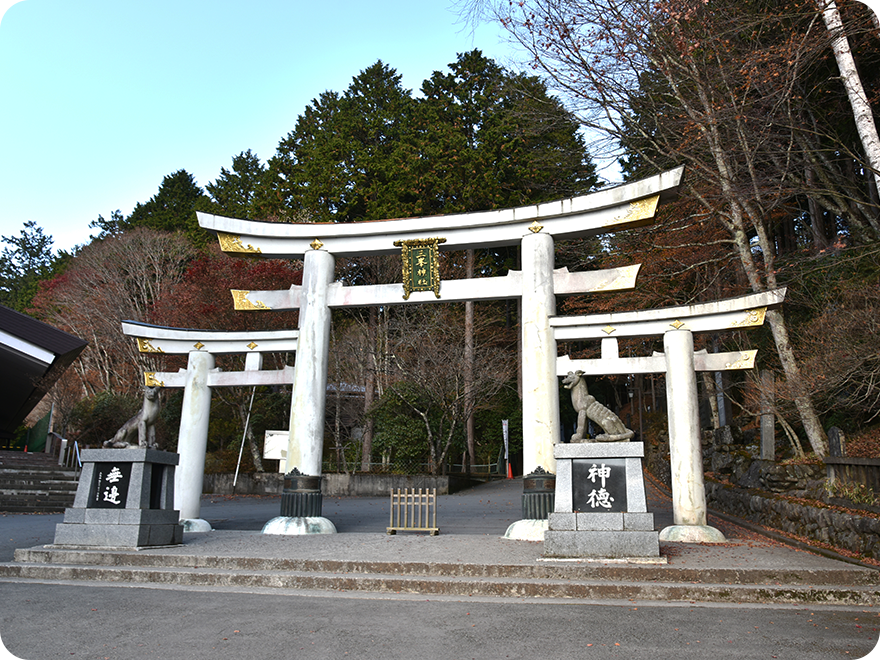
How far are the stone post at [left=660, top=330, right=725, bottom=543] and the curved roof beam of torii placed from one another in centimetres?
218

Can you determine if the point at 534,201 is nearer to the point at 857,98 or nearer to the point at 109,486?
the point at 857,98

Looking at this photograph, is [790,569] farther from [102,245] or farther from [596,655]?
[102,245]

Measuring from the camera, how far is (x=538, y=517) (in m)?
8.77

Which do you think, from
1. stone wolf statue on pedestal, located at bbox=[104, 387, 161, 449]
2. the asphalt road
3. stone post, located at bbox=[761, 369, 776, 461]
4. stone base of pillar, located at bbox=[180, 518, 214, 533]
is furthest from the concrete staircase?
stone post, located at bbox=[761, 369, 776, 461]

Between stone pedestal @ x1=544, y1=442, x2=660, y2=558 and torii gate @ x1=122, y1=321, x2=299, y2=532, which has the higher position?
torii gate @ x1=122, y1=321, x2=299, y2=532

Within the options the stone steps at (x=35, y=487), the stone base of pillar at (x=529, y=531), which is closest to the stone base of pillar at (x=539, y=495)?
the stone base of pillar at (x=529, y=531)

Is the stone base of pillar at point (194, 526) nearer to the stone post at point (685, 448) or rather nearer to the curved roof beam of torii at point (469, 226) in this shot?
the curved roof beam of torii at point (469, 226)

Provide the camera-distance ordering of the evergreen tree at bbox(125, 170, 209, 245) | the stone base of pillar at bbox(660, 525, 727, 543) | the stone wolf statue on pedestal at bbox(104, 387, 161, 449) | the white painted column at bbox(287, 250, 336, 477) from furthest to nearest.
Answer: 1. the evergreen tree at bbox(125, 170, 209, 245)
2. the white painted column at bbox(287, 250, 336, 477)
3. the stone wolf statue on pedestal at bbox(104, 387, 161, 449)
4. the stone base of pillar at bbox(660, 525, 727, 543)

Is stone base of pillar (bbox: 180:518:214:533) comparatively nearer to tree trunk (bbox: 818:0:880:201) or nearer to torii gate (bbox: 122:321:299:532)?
torii gate (bbox: 122:321:299:532)

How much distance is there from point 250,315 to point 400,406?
6.41 meters

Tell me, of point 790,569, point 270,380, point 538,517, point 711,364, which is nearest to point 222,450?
point 270,380

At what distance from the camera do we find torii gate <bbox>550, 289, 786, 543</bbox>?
28.5 feet

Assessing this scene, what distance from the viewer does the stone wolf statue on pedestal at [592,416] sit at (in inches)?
299

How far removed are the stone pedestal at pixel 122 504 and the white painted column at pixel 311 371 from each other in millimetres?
2109
